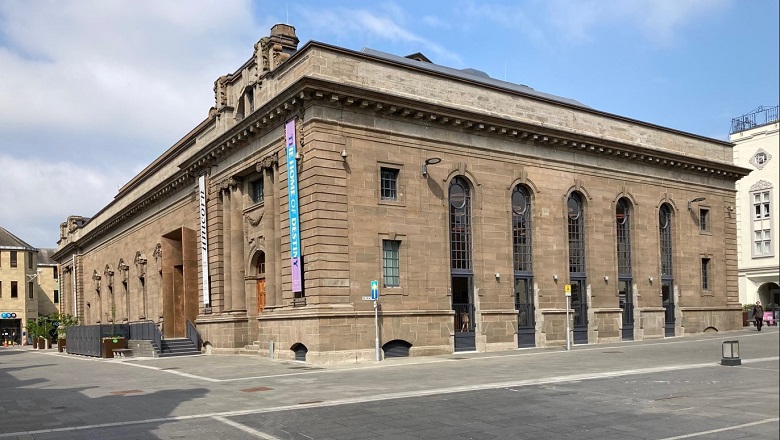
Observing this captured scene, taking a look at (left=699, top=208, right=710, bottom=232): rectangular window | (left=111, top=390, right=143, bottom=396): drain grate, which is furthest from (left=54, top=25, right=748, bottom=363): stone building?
(left=111, top=390, right=143, bottom=396): drain grate

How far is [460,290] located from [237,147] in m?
12.8

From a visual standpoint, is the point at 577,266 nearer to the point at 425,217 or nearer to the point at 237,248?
the point at 425,217

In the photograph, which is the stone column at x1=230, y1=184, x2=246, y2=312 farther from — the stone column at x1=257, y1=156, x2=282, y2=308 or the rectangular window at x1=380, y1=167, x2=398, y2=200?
the rectangular window at x1=380, y1=167, x2=398, y2=200

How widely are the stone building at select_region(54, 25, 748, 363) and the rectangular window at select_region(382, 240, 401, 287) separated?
60mm

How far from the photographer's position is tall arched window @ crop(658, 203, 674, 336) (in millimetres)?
A: 41156

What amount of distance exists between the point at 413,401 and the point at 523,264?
19676 millimetres

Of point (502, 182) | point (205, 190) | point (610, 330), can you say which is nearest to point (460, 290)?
point (502, 182)

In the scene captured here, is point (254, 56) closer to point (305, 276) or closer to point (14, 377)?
point (305, 276)

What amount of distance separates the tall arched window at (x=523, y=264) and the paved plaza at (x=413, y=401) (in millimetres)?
7542

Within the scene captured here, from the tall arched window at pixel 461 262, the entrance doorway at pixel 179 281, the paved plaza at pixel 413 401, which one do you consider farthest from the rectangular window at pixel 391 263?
the entrance doorway at pixel 179 281

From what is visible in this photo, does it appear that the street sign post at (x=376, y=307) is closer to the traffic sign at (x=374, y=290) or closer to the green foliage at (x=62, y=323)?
the traffic sign at (x=374, y=290)

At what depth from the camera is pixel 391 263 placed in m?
29.8

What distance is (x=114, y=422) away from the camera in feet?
46.2

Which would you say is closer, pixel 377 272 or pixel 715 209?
pixel 377 272
